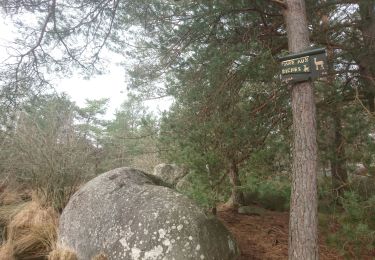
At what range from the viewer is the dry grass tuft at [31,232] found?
454 centimetres

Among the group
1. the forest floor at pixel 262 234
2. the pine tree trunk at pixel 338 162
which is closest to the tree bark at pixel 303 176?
the forest floor at pixel 262 234

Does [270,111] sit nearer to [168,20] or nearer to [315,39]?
[315,39]

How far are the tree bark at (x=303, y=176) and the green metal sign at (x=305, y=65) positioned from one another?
0.43 feet

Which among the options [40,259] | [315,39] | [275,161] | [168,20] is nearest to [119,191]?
[40,259]

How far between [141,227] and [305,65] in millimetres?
2520

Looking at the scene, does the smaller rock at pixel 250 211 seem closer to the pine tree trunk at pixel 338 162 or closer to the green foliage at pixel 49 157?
the pine tree trunk at pixel 338 162

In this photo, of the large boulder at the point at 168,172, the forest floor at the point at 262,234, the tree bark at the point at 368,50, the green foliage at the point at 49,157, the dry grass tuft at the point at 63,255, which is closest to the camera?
the dry grass tuft at the point at 63,255

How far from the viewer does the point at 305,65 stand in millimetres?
3338

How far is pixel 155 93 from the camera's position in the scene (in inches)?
313

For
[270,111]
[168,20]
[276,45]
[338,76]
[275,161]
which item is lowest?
[275,161]

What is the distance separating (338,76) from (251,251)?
10.7 ft

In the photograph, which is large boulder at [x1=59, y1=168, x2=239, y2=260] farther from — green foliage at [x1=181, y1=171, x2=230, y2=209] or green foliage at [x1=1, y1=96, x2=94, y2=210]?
green foliage at [x1=1, y1=96, x2=94, y2=210]

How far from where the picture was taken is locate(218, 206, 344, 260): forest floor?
14.9ft

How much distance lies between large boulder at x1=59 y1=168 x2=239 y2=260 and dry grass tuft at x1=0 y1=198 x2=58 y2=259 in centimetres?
52
